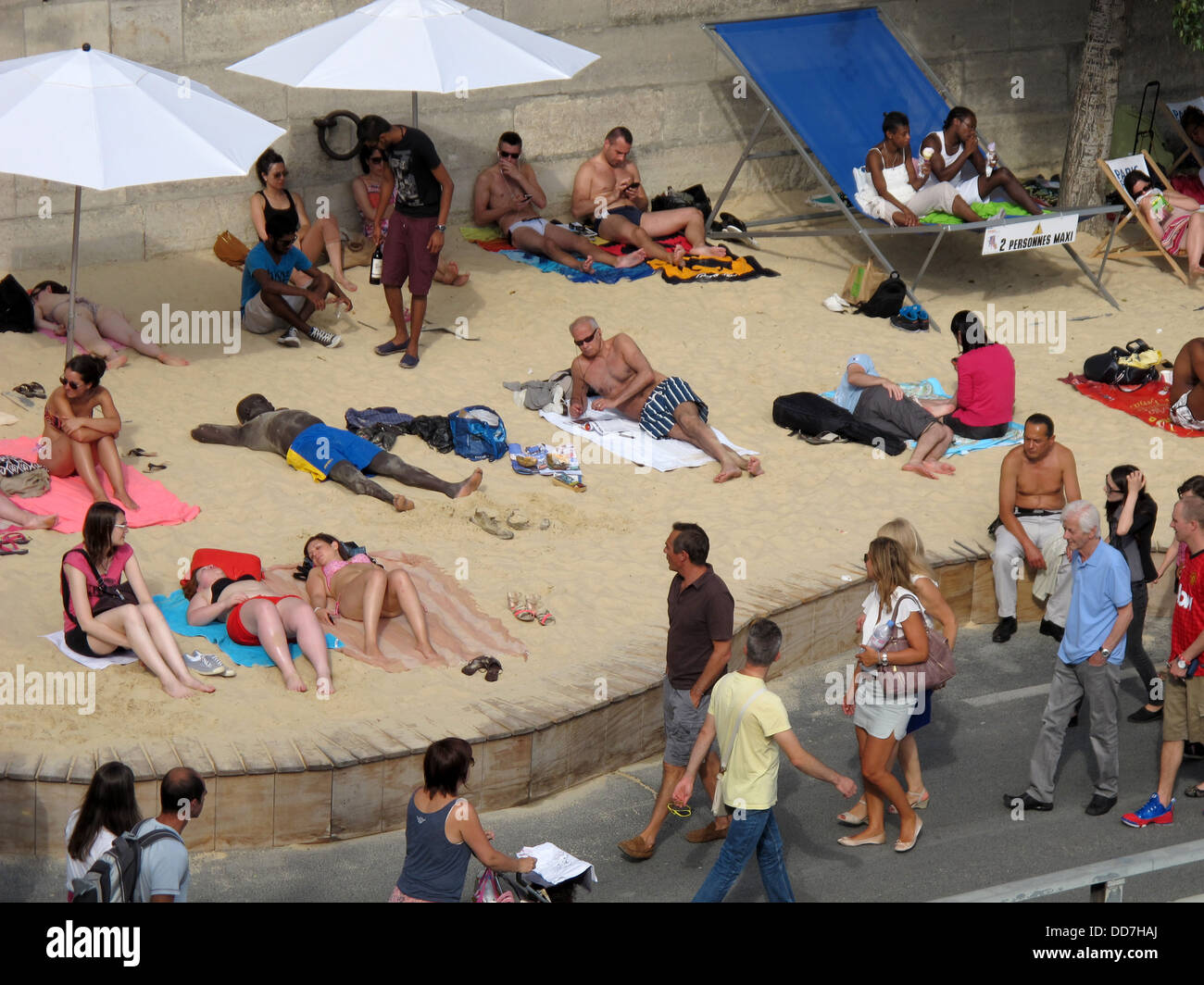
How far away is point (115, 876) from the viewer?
4637 millimetres

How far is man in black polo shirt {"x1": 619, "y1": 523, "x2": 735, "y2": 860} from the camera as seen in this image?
611cm

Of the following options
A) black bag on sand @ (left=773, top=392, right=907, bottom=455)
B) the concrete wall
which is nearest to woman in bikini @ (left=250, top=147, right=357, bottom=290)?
the concrete wall

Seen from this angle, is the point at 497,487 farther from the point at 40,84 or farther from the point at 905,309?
the point at 905,309

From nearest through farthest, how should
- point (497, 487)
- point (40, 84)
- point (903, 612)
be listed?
point (903, 612) < point (40, 84) < point (497, 487)

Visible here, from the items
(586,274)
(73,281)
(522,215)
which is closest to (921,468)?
(586,274)

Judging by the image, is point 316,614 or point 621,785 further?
point 316,614

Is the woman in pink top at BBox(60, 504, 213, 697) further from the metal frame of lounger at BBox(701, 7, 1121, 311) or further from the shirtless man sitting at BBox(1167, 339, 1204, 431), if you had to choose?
the metal frame of lounger at BBox(701, 7, 1121, 311)

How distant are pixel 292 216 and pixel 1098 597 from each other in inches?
264

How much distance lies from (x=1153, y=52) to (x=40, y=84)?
1101 centimetres

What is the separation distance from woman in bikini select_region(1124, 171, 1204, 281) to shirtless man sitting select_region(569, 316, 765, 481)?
4.98m

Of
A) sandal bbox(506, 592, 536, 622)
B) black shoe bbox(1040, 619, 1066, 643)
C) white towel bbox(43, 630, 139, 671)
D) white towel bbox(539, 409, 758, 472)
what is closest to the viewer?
white towel bbox(43, 630, 139, 671)

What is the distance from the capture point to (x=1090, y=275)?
40.9 feet

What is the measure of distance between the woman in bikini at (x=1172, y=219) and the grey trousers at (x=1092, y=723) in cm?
747

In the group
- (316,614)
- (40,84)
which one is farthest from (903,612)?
(40,84)
